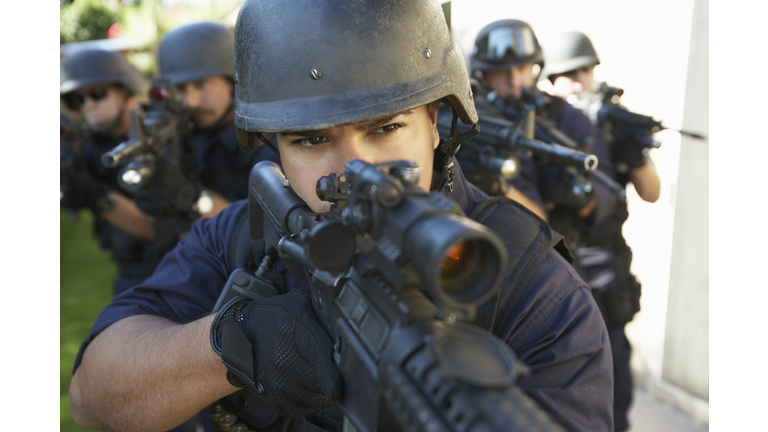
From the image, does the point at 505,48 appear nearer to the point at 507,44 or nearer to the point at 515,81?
the point at 507,44

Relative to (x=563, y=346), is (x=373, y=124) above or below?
above

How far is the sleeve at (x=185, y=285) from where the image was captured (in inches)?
73.2

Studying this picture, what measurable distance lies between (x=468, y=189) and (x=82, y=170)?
4.13 m

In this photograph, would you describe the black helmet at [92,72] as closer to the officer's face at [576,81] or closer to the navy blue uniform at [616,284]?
the officer's face at [576,81]

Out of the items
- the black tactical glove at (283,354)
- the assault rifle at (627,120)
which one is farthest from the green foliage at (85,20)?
the black tactical glove at (283,354)

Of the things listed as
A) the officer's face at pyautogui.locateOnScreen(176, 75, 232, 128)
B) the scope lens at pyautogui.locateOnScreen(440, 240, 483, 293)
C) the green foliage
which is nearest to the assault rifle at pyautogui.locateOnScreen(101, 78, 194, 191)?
the officer's face at pyautogui.locateOnScreen(176, 75, 232, 128)

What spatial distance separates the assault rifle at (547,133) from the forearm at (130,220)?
275 centimetres

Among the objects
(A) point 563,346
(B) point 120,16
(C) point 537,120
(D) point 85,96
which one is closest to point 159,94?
(D) point 85,96

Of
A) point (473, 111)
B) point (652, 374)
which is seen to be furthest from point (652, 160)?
point (473, 111)

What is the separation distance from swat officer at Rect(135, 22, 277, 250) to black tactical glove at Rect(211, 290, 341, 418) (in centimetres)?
235

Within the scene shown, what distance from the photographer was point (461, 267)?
858mm

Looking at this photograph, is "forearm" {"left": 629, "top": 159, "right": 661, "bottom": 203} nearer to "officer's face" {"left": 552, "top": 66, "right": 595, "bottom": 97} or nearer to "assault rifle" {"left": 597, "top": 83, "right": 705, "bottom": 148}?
"assault rifle" {"left": 597, "top": 83, "right": 705, "bottom": 148}

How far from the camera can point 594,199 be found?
12.1 ft

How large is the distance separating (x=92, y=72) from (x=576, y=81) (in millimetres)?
4405
